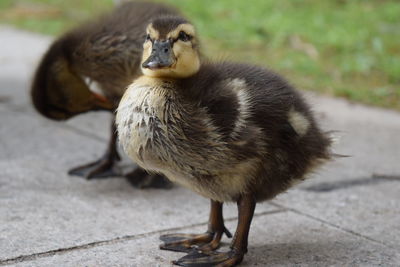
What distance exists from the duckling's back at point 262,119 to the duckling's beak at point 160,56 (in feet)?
0.52

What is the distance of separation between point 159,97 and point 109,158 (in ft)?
5.86

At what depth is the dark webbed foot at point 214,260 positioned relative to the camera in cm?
292

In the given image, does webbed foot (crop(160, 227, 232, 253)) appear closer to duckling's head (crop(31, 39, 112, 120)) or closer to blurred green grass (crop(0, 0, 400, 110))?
duckling's head (crop(31, 39, 112, 120))

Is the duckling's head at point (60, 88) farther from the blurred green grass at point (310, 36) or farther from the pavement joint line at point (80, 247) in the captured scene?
the pavement joint line at point (80, 247)

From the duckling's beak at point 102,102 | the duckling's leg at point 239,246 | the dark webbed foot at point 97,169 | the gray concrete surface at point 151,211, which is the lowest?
the dark webbed foot at point 97,169

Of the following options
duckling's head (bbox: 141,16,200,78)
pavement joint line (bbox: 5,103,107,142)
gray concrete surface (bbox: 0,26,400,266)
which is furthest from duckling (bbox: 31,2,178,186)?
duckling's head (bbox: 141,16,200,78)

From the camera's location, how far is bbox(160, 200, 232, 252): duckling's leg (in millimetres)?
3148

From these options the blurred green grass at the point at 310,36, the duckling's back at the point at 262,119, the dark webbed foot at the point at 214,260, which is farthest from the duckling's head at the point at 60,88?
the dark webbed foot at the point at 214,260

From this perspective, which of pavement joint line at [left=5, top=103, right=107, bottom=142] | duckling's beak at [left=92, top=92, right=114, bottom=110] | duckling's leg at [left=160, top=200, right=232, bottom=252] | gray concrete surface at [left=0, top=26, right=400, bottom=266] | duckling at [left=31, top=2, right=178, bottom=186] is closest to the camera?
gray concrete surface at [left=0, top=26, right=400, bottom=266]

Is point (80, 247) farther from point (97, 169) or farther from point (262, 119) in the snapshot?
point (97, 169)

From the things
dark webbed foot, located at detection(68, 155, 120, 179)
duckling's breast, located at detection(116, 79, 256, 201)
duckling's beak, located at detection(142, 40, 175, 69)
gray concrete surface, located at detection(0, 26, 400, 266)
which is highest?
duckling's beak, located at detection(142, 40, 175, 69)

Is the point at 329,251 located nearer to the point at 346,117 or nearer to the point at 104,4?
the point at 346,117

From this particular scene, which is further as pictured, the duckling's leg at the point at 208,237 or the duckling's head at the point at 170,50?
the duckling's leg at the point at 208,237

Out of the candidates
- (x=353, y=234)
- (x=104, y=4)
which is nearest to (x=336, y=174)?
(x=353, y=234)
